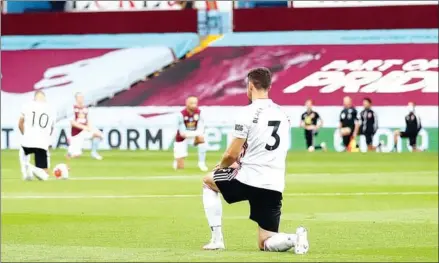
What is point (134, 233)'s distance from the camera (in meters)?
14.0

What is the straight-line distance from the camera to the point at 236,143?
10945 millimetres

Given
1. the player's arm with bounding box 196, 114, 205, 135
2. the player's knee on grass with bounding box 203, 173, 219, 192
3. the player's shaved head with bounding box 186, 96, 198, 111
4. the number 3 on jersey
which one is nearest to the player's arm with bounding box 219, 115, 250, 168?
the number 3 on jersey

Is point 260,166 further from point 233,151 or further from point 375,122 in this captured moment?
point 375,122

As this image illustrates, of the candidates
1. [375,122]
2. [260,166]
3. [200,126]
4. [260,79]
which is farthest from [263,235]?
[375,122]

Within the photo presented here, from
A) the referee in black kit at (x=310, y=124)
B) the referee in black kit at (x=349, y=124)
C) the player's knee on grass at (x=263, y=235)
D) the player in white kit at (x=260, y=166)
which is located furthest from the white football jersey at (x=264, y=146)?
the referee in black kit at (x=310, y=124)

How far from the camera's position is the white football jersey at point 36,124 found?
24234mm

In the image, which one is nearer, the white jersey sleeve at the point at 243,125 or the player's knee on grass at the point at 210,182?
the white jersey sleeve at the point at 243,125

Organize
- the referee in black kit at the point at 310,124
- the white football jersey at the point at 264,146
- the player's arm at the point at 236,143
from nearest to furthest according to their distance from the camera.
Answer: the player's arm at the point at 236,143 → the white football jersey at the point at 264,146 → the referee in black kit at the point at 310,124

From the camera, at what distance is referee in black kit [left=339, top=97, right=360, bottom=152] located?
129ft

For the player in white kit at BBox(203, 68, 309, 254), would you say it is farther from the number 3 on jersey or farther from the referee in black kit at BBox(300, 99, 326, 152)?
the referee in black kit at BBox(300, 99, 326, 152)

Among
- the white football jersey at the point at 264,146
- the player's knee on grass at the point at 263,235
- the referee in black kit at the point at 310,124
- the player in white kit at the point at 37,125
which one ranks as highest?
the white football jersey at the point at 264,146

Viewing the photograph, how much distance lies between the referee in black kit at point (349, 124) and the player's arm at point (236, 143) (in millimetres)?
28572

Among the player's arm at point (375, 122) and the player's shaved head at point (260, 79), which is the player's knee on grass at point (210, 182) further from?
the player's arm at point (375, 122)

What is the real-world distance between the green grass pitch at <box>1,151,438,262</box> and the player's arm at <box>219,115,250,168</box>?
89cm
